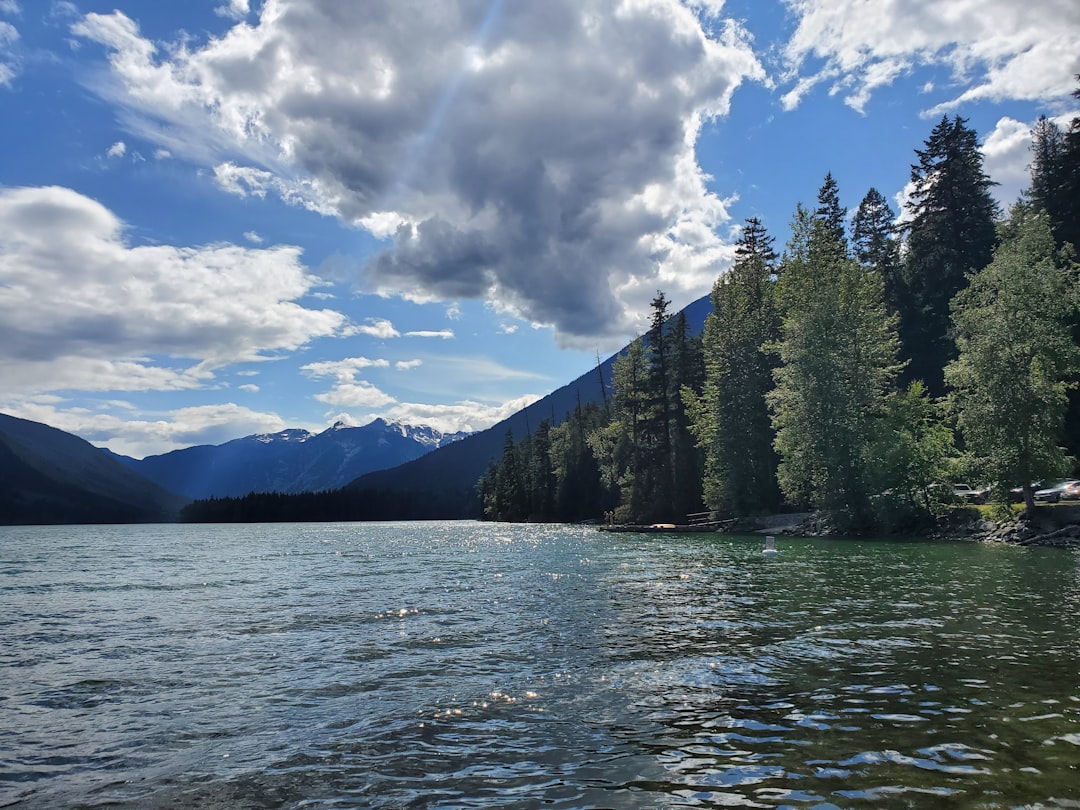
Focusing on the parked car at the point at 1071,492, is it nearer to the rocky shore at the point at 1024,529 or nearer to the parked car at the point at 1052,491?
the parked car at the point at 1052,491

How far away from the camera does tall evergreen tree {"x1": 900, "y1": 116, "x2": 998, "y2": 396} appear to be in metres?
82.6

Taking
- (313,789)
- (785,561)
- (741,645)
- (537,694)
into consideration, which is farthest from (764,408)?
(313,789)

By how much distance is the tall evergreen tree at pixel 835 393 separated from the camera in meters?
52.2

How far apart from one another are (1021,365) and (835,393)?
488 inches

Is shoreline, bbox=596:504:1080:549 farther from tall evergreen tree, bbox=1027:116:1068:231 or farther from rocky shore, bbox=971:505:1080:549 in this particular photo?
tall evergreen tree, bbox=1027:116:1068:231

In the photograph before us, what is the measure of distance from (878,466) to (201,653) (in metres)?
48.6

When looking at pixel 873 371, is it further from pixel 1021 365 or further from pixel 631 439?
pixel 631 439

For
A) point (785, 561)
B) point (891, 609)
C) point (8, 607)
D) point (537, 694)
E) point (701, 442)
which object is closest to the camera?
point (537, 694)

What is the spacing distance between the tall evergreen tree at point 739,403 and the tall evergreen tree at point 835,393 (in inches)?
267

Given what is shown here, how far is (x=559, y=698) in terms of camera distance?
475 inches

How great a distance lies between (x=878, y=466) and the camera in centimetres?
5022

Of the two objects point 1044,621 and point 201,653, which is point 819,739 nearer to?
point 1044,621

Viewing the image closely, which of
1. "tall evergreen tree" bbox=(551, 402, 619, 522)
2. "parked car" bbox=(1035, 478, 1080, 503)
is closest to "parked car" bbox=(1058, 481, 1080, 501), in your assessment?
"parked car" bbox=(1035, 478, 1080, 503)

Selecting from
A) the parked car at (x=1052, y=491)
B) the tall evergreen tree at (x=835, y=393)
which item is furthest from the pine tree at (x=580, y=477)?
the parked car at (x=1052, y=491)
